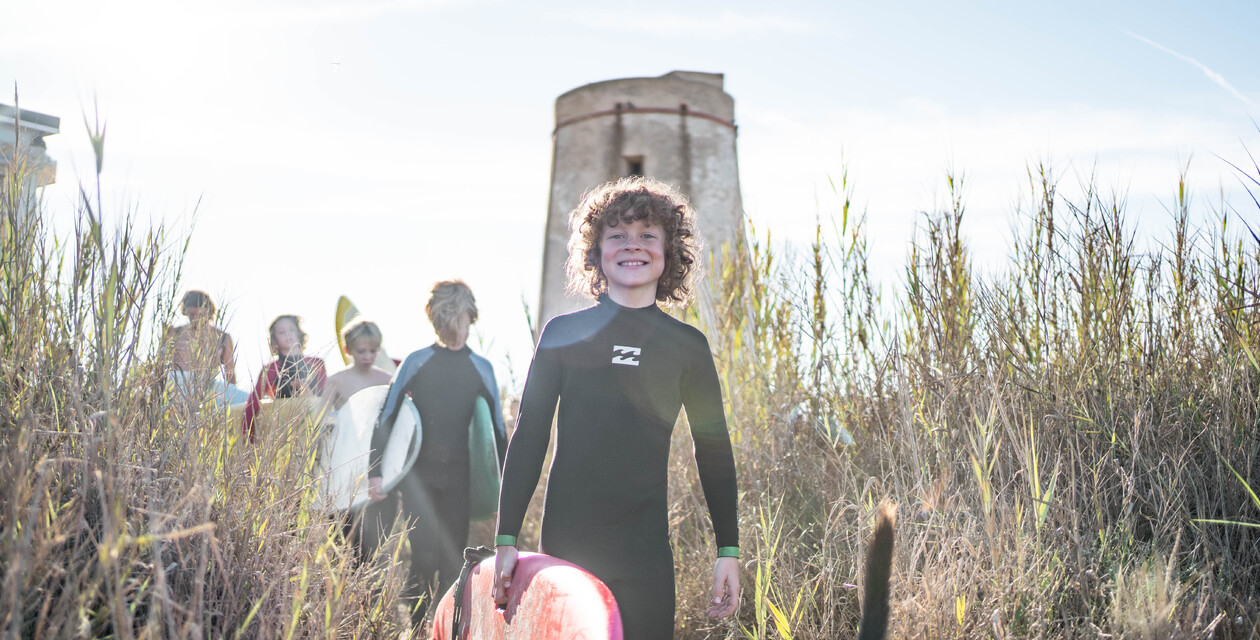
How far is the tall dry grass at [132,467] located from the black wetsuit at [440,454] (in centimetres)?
150

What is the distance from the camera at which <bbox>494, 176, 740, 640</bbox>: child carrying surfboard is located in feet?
6.43

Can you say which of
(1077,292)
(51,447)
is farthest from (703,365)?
(1077,292)

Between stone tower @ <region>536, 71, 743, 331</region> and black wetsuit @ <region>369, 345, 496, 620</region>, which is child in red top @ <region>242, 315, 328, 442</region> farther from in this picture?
stone tower @ <region>536, 71, 743, 331</region>

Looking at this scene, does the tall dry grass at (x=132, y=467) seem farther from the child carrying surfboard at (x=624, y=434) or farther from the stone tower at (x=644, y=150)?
the stone tower at (x=644, y=150)

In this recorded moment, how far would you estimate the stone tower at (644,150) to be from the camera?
1081 centimetres

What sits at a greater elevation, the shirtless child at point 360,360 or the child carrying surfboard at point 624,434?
the shirtless child at point 360,360

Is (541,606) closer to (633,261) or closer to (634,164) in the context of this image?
(633,261)

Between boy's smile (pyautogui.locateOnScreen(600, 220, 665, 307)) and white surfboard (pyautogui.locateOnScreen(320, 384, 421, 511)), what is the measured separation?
5.66 feet

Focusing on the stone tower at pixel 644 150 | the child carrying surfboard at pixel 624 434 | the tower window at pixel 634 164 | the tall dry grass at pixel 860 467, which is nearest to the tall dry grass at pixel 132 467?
the tall dry grass at pixel 860 467

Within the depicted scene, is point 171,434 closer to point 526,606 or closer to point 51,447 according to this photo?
point 51,447

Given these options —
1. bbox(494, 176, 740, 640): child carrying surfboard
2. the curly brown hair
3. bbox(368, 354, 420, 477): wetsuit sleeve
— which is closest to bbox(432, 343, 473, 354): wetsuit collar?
bbox(368, 354, 420, 477): wetsuit sleeve

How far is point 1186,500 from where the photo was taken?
97.8 inches

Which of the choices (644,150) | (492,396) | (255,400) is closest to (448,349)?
(492,396)

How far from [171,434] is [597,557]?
108 cm
